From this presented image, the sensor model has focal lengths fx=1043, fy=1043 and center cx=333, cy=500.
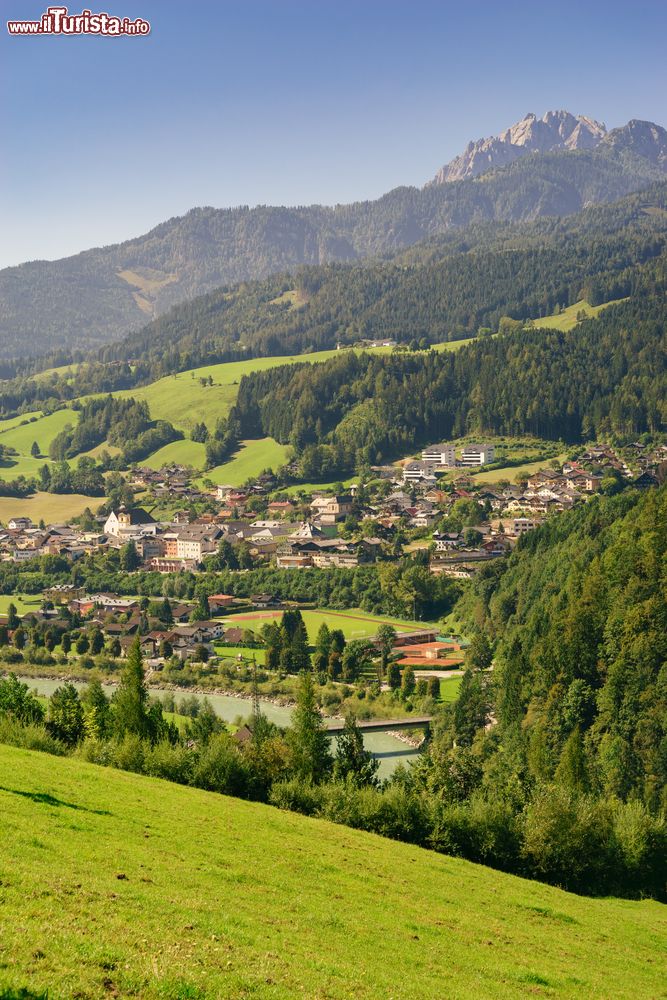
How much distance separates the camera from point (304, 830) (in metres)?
25.8

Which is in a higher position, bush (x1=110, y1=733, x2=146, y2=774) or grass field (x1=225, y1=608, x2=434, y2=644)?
bush (x1=110, y1=733, x2=146, y2=774)

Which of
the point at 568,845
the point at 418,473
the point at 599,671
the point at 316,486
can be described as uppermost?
the point at 568,845

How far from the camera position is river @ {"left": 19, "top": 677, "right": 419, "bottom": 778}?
184 feet

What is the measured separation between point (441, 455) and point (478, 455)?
20.1ft

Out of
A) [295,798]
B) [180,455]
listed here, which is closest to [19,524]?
[180,455]

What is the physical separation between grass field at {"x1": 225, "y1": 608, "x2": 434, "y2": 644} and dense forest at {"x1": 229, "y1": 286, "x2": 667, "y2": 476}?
191 ft

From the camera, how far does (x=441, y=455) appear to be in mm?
148750

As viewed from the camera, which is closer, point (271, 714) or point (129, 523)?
point (271, 714)

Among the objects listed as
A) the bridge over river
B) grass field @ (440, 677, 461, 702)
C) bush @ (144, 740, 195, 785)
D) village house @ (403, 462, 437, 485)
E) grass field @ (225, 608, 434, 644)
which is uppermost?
bush @ (144, 740, 195, 785)

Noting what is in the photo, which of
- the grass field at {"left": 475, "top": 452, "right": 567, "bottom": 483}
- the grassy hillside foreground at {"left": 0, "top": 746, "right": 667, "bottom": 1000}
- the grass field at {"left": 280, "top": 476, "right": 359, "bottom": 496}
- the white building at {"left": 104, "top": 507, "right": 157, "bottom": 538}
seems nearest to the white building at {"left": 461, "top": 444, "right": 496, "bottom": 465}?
the grass field at {"left": 475, "top": 452, "right": 567, "bottom": 483}

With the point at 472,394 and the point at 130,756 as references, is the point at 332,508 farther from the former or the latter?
the point at 130,756

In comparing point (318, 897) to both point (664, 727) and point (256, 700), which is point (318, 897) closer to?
point (664, 727)

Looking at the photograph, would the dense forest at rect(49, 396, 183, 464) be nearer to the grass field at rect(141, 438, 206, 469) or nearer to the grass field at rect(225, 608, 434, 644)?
the grass field at rect(141, 438, 206, 469)

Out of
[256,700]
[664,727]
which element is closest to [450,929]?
[664,727]
